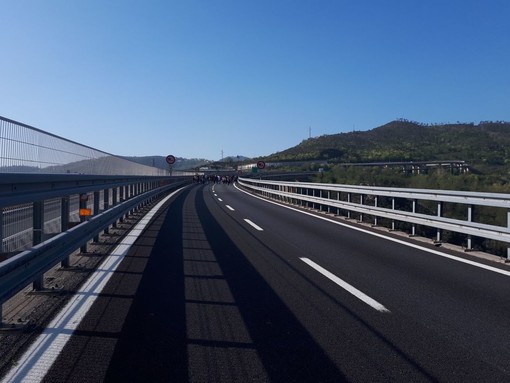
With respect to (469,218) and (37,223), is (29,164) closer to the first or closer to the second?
(37,223)

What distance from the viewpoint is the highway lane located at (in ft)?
16.4

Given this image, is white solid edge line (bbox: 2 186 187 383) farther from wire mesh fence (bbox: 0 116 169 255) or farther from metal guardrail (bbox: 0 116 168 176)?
metal guardrail (bbox: 0 116 168 176)

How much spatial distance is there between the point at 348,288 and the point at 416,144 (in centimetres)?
11221

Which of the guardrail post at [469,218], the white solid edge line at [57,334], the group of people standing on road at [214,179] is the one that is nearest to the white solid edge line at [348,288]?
the white solid edge line at [57,334]

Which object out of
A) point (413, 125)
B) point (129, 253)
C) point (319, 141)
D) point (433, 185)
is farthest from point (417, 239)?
point (319, 141)

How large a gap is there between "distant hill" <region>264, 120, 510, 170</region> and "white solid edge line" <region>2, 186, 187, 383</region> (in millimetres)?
51043

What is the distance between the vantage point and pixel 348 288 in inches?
323

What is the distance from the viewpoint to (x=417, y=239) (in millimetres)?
13867

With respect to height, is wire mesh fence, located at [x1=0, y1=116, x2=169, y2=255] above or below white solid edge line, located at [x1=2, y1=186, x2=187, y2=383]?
above

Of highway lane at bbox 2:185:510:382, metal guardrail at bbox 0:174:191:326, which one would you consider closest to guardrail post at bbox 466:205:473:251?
highway lane at bbox 2:185:510:382

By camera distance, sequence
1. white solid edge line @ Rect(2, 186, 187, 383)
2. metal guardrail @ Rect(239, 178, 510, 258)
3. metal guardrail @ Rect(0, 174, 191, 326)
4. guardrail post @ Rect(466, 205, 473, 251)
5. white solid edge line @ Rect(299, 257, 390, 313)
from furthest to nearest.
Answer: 1. guardrail post @ Rect(466, 205, 473, 251)
2. metal guardrail @ Rect(239, 178, 510, 258)
3. white solid edge line @ Rect(299, 257, 390, 313)
4. metal guardrail @ Rect(0, 174, 191, 326)
5. white solid edge line @ Rect(2, 186, 187, 383)

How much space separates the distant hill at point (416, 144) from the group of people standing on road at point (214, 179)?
21.7 m

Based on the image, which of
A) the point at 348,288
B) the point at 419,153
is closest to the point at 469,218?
the point at 348,288

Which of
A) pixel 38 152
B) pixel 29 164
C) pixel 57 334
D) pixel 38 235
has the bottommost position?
pixel 57 334
